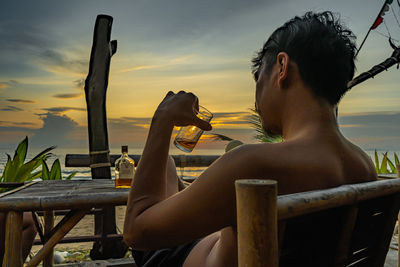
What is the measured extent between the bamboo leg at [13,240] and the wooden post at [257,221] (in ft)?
4.59

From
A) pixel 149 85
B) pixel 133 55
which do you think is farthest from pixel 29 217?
pixel 149 85

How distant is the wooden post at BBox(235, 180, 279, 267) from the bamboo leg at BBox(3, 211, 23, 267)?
1.40 meters

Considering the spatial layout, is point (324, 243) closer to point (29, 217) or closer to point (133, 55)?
point (29, 217)

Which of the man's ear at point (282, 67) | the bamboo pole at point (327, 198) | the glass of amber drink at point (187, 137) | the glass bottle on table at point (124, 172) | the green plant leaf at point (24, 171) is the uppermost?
the man's ear at point (282, 67)

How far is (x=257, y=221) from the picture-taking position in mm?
613

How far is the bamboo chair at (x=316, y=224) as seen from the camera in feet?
2.02

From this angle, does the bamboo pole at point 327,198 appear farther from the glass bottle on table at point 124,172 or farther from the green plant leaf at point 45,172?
the green plant leaf at point 45,172

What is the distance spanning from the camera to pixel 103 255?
4.12 meters

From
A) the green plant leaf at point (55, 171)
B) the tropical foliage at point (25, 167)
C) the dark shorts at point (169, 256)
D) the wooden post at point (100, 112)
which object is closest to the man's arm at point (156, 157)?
the dark shorts at point (169, 256)

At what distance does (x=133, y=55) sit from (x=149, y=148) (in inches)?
524

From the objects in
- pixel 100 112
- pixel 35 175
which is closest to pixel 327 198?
pixel 100 112

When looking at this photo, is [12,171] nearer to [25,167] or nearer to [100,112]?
[25,167]

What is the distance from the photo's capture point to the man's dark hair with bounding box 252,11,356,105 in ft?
3.89

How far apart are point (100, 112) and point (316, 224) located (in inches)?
153
